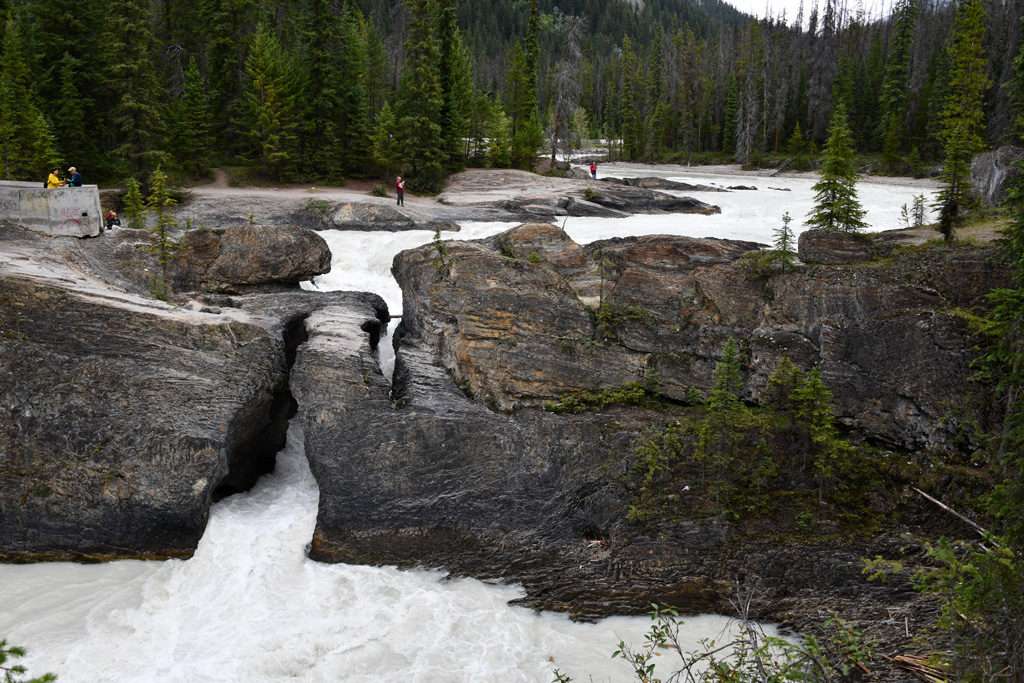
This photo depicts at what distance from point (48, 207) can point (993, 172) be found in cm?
2773

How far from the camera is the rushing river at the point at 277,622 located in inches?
378

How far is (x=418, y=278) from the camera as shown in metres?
16.4

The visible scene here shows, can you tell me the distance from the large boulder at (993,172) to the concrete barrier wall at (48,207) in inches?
995

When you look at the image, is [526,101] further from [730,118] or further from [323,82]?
[730,118]

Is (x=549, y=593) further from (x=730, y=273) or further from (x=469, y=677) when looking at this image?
(x=730, y=273)

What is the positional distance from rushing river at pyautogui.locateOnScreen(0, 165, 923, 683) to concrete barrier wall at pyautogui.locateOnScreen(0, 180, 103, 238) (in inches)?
443

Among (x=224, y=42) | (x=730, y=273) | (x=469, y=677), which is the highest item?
(x=224, y=42)

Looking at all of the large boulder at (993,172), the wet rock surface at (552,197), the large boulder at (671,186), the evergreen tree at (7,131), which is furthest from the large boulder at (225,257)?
the large boulder at (671,186)

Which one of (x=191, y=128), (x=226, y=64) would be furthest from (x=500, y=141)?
(x=191, y=128)

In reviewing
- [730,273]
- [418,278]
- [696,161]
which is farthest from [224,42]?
[696,161]

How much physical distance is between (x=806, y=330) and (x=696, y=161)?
6588 centimetres

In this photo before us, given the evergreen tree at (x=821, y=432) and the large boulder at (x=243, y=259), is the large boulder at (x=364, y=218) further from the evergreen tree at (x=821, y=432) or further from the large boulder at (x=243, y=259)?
the evergreen tree at (x=821, y=432)

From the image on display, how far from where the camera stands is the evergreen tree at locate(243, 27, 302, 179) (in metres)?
36.8

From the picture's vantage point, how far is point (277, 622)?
412 inches
